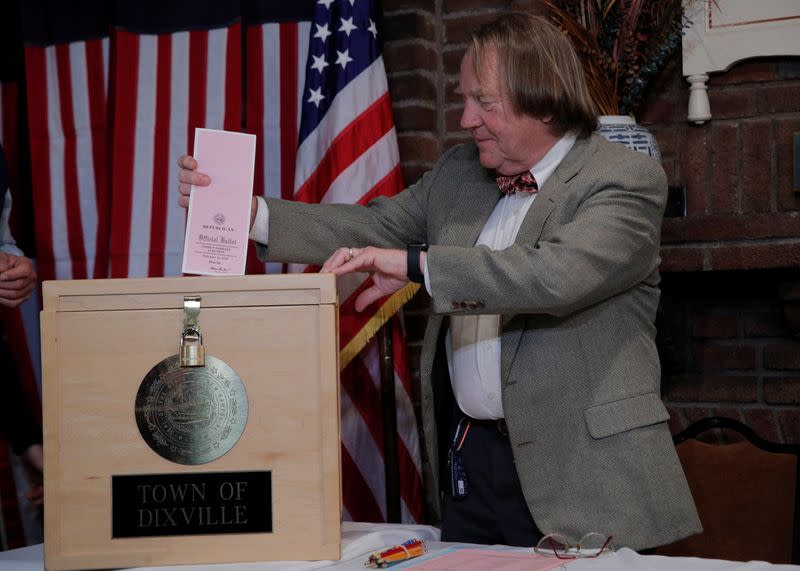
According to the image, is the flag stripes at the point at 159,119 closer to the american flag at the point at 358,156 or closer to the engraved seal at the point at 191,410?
the american flag at the point at 358,156

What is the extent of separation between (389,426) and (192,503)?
1246 mm

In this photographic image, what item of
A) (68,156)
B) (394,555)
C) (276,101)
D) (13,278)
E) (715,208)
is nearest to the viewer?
(394,555)

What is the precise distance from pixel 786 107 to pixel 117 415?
1970 mm

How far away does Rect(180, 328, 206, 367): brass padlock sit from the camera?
4.36 feet

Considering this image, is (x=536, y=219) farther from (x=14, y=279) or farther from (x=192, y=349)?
(x=14, y=279)

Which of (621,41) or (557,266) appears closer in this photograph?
(557,266)

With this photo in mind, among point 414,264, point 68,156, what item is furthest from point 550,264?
point 68,156

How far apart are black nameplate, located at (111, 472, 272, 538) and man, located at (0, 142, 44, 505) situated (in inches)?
33.8

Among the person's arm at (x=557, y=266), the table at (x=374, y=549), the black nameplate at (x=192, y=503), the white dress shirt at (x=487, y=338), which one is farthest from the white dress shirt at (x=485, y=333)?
the black nameplate at (x=192, y=503)

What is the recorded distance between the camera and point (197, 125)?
9.57ft

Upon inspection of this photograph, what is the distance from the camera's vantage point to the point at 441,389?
1.91m

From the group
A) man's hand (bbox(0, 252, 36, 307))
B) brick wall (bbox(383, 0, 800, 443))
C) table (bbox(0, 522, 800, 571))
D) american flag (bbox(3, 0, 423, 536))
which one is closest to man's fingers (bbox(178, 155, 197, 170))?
table (bbox(0, 522, 800, 571))

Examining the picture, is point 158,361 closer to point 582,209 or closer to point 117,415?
point 117,415

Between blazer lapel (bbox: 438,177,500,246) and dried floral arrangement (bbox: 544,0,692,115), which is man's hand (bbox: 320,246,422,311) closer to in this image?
blazer lapel (bbox: 438,177,500,246)
